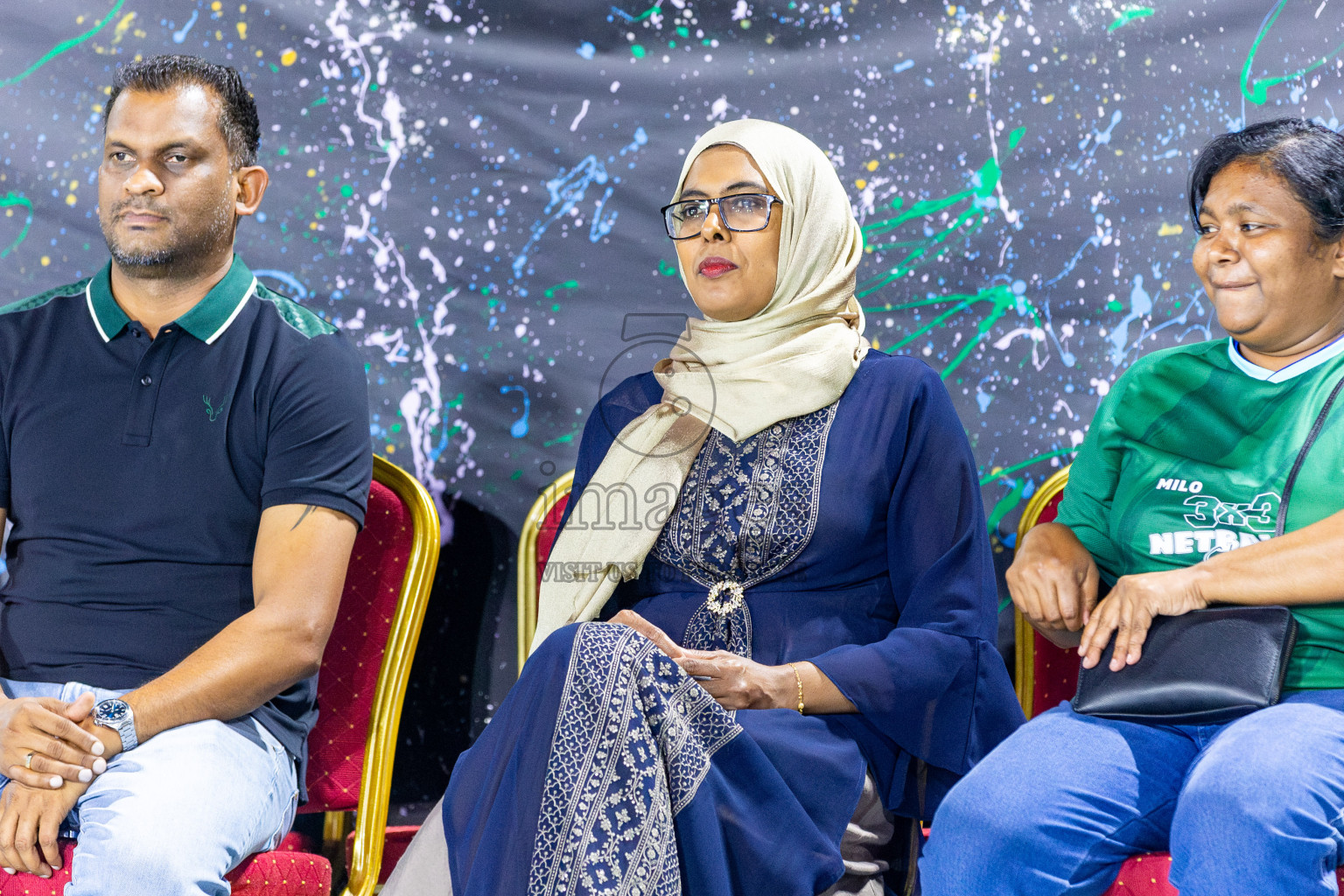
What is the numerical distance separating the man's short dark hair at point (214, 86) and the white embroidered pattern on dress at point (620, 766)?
1135mm

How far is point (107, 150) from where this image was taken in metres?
1.91

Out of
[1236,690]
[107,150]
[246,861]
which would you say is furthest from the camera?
[107,150]

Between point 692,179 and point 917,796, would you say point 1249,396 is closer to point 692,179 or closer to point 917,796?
point 917,796

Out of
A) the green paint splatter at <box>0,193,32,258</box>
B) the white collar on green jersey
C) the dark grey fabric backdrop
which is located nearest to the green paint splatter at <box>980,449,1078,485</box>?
the dark grey fabric backdrop

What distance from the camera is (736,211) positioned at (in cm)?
193

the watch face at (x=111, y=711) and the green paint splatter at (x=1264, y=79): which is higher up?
the green paint splatter at (x=1264, y=79)

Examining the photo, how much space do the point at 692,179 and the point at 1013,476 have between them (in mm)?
924

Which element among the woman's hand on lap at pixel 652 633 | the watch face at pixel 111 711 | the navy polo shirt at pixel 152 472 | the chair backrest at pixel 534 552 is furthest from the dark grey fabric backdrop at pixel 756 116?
the watch face at pixel 111 711

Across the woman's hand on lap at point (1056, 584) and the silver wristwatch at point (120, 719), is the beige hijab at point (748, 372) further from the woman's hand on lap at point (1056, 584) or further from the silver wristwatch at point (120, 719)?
the silver wristwatch at point (120, 719)

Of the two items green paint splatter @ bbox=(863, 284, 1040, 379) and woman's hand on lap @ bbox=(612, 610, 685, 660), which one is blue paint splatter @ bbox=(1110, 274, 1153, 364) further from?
woman's hand on lap @ bbox=(612, 610, 685, 660)

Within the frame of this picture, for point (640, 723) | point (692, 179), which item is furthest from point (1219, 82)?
point (640, 723)

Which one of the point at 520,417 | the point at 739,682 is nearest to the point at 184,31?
the point at 520,417

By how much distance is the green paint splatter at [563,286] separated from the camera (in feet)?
7.73

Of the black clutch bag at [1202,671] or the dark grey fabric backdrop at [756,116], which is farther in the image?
the dark grey fabric backdrop at [756,116]
